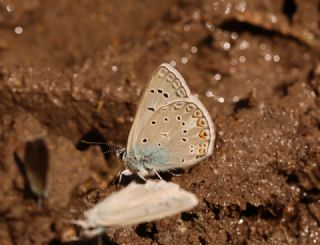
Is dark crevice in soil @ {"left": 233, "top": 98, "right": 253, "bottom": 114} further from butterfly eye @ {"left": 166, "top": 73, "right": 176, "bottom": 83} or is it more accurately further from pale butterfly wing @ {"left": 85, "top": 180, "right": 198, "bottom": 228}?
pale butterfly wing @ {"left": 85, "top": 180, "right": 198, "bottom": 228}

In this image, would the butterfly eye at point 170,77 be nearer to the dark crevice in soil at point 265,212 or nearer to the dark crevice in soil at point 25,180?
the dark crevice in soil at point 265,212

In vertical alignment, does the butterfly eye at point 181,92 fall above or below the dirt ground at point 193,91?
above

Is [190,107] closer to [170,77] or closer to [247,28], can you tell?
[170,77]

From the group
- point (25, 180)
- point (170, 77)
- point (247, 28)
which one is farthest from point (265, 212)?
point (247, 28)

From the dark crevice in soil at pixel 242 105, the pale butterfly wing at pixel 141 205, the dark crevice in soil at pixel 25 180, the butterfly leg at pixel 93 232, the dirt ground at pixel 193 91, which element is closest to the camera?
the pale butterfly wing at pixel 141 205

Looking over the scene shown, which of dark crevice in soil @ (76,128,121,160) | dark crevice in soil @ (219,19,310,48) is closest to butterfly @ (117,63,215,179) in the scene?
dark crevice in soil @ (76,128,121,160)

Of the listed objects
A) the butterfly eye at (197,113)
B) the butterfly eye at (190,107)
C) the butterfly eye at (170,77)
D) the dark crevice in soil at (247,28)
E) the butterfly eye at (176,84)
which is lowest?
the butterfly eye at (197,113)

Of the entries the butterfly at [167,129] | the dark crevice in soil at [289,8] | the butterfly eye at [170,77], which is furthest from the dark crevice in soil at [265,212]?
the dark crevice in soil at [289,8]

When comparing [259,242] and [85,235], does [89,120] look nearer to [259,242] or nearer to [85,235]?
[85,235]
